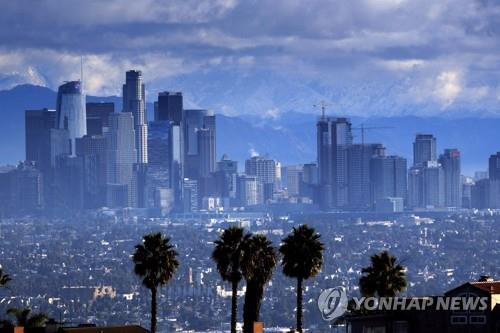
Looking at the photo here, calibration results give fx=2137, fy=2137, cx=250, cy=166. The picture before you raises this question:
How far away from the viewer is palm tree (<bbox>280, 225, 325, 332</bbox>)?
10588 cm

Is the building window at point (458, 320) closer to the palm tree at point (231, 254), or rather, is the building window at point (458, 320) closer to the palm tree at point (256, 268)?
the palm tree at point (256, 268)

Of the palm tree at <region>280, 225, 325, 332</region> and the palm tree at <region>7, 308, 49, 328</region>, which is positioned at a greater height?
the palm tree at <region>280, 225, 325, 332</region>

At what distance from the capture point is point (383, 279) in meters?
102

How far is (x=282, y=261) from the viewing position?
107438 mm

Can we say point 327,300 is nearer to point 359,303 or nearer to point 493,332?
A: point 359,303

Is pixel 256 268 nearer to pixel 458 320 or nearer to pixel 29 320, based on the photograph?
pixel 29 320

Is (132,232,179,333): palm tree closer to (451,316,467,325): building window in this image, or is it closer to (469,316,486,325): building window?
(451,316,467,325): building window

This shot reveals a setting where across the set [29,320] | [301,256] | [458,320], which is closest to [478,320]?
[458,320]

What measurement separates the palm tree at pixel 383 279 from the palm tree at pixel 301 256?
4.12 m

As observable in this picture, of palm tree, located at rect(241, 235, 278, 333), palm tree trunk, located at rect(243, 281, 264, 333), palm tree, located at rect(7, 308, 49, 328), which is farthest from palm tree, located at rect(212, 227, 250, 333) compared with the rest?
palm tree, located at rect(7, 308, 49, 328)

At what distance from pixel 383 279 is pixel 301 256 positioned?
6.04 m

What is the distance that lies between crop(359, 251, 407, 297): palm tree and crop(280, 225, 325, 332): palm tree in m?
4.12

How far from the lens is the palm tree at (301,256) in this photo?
106 meters

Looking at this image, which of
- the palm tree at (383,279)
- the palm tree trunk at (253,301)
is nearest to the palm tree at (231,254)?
the palm tree trunk at (253,301)
